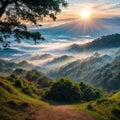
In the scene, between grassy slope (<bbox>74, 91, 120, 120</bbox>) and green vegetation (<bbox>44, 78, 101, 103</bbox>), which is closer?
grassy slope (<bbox>74, 91, 120, 120</bbox>)

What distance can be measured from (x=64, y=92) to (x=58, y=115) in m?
30.9

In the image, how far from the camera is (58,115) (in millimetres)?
43531

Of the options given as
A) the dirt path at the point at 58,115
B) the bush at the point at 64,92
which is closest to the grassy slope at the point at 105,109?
the dirt path at the point at 58,115

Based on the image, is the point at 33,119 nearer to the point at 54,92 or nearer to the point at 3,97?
the point at 3,97

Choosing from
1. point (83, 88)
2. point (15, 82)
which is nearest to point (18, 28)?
point (15, 82)

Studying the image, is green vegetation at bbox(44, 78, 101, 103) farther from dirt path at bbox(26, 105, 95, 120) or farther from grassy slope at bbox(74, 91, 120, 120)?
dirt path at bbox(26, 105, 95, 120)

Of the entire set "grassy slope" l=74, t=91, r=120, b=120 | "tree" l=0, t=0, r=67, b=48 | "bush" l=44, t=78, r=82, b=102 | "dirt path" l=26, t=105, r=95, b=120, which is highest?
"tree" l=0, t=0, r=67, b=48

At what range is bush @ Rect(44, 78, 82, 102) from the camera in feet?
241

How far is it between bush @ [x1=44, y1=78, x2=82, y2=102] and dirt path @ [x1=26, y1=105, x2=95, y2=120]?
85.1 ft

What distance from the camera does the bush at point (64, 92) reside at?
7338 cm

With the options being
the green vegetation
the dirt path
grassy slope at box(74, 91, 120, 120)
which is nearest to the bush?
the green vegetation

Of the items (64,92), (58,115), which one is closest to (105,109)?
(58,115)

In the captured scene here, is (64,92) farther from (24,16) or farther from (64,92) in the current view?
(24,16)

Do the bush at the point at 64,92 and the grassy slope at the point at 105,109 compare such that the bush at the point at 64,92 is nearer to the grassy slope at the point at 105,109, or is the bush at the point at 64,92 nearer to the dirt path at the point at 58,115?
the grassy slope at the point at 105,109
